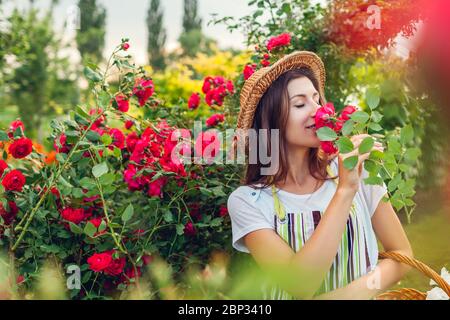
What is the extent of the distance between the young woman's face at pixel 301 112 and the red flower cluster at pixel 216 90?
28.4 inches

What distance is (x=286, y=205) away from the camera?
160 cm

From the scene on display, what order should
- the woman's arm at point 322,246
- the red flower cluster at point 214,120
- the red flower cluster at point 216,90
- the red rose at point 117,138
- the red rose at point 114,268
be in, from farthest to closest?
the red flower cluster at point 216,90, the red flower cluster at point 214,120, the red rose at point 117,138, the red rose at point 114,268, the woman's arm at point 322,246

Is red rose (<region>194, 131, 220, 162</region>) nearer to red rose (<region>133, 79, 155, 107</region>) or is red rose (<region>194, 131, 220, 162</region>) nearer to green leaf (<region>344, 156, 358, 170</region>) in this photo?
red rose (<region>133, 79, 155, 107</region>)

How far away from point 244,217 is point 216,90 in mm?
882

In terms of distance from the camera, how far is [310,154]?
171 centimetres

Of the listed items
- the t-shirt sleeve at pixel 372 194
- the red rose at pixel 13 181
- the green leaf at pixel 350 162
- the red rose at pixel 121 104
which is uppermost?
the red rose at pixel 121 104

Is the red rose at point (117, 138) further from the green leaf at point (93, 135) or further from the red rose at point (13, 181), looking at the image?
the red rose at point (13, 181)

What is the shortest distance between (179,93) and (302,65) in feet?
11.5

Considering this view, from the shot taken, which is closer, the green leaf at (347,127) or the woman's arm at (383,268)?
the green leaf at (347,127)

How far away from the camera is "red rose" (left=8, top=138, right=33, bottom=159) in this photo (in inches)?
66.1

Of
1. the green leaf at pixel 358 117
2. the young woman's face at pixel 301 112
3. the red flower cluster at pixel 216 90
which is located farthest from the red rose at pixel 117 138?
the green leaf at pixel 358 117

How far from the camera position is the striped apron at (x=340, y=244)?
153cm

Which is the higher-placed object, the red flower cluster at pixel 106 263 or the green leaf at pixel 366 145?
the green leaf at pixel 366 145

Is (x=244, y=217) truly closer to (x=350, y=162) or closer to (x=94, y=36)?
(x=350, y=162)
